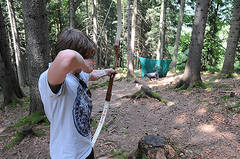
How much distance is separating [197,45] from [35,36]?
5348 millimetres

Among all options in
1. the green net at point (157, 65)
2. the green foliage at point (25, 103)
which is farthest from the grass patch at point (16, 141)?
the green net at point (157, 65)

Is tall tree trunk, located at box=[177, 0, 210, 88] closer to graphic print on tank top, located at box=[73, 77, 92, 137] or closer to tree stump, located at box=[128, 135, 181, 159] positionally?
tree stump, located at box=[128, 135, 181, 159]

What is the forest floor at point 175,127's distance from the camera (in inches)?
118

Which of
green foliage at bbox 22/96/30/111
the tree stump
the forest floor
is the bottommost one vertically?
green foliage at bbox 22/96/30/111

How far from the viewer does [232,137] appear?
3.18 metres

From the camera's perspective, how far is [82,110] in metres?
1.27

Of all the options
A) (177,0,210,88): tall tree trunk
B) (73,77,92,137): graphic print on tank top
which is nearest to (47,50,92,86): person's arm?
(73,77,92,137): graphic print on tank top

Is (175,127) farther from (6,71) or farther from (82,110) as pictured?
(6,71)

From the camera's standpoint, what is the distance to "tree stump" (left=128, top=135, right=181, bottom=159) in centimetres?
228

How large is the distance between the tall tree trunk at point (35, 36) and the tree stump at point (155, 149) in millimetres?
2827

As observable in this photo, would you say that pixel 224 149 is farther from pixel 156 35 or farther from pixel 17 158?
pixel 156 35

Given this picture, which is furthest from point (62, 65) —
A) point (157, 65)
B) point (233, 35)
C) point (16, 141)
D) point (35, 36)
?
point (157, 65)

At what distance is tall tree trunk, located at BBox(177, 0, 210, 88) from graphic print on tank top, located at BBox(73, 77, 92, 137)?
18.1ft

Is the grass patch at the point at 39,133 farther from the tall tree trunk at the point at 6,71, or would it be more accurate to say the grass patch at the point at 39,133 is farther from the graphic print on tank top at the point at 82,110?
the tall tree trunk at the point at 6,71
